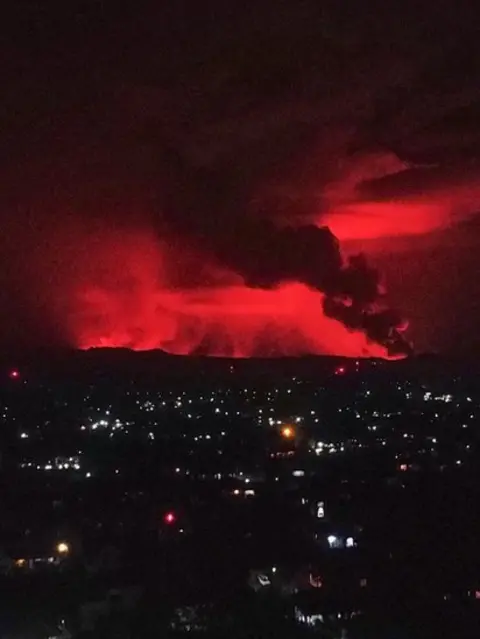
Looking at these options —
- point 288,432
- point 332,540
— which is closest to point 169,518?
point 332,540

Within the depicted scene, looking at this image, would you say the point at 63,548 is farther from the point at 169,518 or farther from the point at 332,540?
the point at 332,540

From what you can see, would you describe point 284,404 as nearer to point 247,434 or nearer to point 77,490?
point 247,434

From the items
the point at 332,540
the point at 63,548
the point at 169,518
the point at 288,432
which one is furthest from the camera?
the point at 288,432

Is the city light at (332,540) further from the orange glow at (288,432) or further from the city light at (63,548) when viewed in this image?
the orange glow at (288,432)

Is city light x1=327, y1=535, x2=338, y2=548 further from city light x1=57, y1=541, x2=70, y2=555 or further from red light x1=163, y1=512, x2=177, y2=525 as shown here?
city light x1=57, y1=541, x2=70, y2=555

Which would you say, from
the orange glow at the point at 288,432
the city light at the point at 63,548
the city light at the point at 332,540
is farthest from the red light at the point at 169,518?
the orange glow at the point at 288,432

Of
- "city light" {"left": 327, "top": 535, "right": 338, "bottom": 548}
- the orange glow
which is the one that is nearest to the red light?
"city light" {"left": 327, "top": 535, "right": 338, "bottom": 548}

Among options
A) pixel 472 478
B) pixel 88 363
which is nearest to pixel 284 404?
pixel 88 363

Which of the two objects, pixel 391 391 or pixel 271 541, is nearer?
pixel 271 541
